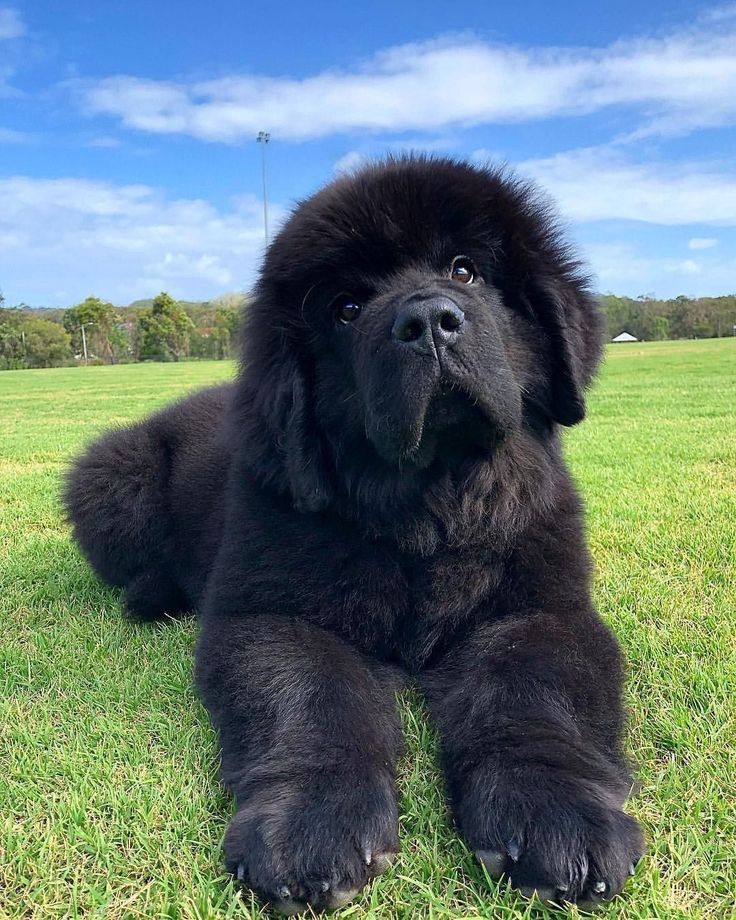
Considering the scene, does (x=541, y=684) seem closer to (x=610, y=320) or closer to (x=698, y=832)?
(x=698, y=832)

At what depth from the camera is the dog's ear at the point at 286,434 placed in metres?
1.98

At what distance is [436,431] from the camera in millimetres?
1884

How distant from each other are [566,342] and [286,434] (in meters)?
0.77

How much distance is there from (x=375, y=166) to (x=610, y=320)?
858mm

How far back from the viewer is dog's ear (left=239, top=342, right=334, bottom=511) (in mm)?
1978

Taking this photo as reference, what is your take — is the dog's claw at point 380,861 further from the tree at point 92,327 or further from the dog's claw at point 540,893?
the tree at point 92,327

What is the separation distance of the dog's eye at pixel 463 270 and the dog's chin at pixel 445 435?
39 centimetres

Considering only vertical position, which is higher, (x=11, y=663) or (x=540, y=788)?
(x=540, y=788)

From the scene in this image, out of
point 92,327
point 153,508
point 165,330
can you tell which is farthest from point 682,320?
point 153,508

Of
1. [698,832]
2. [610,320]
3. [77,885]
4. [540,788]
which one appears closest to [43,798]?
[77,885]

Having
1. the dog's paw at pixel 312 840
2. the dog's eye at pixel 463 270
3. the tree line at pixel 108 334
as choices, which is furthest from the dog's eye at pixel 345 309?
the tree line at pixel 108 334

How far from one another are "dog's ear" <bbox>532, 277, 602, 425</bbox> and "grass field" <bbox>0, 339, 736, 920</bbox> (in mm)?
738

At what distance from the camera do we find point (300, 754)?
151 cm

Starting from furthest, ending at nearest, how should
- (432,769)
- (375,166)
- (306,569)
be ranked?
(375,166) < (306,569) < (432,769)
